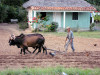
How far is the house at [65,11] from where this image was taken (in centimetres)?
2694

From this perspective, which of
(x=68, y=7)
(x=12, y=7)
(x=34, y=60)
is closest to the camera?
(x=34, y=60)

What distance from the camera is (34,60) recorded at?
11750 millimetres

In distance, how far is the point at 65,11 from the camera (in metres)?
27.4

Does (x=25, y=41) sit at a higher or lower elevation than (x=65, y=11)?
lower

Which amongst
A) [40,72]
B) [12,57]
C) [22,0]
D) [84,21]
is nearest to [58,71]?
[40,72]

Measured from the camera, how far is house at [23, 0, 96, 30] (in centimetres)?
2694

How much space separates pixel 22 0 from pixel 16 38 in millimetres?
28018

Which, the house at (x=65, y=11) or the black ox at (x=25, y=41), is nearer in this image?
the black ox at (x=25, y=41)

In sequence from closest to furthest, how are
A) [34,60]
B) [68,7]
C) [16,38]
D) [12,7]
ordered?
[34,60] → [16,38] → [68,7] → [12,7]

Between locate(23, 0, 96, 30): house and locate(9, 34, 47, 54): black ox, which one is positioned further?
locate(23, 0, 96, 30): house

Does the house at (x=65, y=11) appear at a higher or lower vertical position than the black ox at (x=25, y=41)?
higher

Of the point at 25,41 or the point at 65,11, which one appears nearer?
the point at 25,41

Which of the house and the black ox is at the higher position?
the house

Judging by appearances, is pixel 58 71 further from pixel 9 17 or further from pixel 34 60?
pixel 9 17
